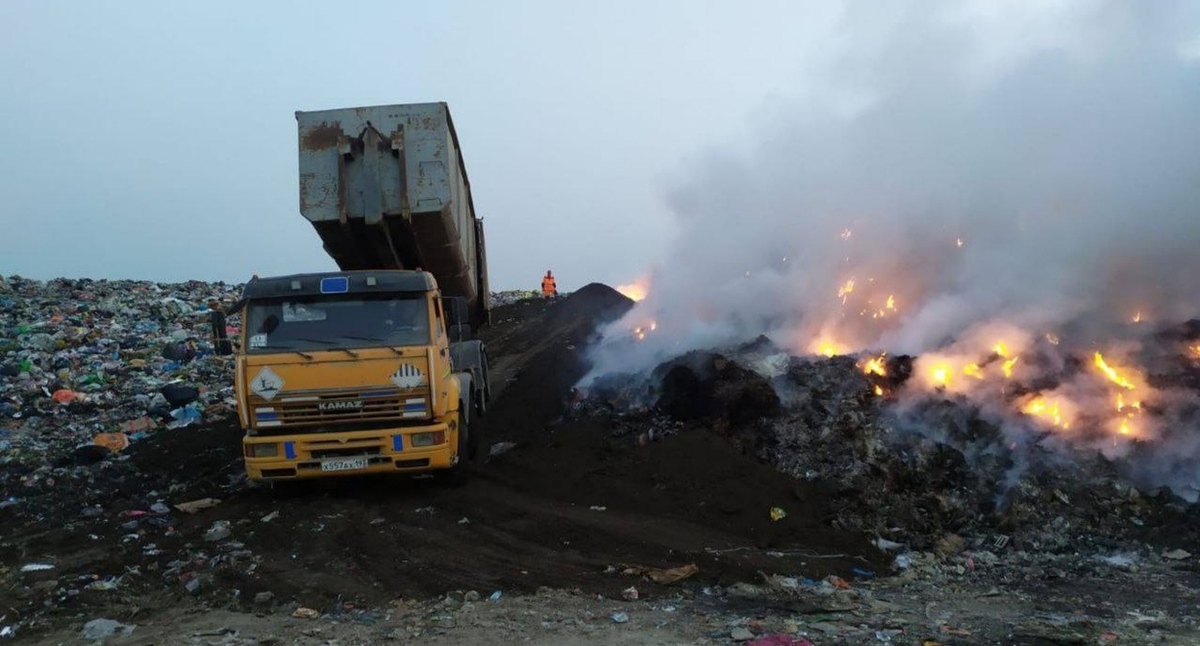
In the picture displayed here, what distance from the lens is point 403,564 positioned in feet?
21.8

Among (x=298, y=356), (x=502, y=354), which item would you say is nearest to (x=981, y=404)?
(x=298, y=356)

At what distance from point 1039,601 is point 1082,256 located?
6.67 meters

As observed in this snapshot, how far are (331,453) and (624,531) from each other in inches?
117

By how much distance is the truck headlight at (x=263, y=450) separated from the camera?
7984 mm

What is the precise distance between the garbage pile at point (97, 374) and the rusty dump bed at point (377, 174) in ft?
14.8

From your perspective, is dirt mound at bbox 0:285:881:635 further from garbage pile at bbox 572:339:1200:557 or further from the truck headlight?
the truck headlight

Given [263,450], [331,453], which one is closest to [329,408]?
[331,453]

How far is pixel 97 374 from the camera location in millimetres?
14250

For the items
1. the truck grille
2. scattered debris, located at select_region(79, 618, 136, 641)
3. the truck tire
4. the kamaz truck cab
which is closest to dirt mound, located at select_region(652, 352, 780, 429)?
the truck tire

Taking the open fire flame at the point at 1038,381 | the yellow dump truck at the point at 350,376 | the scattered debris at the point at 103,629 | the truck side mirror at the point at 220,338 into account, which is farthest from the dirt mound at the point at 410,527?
the open fire flame at the point at 1038,381

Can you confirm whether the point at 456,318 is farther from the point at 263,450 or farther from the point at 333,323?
the point at 263,450

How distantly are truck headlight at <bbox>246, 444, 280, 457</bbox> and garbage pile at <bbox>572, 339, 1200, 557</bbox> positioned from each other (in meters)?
4.30

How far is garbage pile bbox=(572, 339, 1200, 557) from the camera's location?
777 cm

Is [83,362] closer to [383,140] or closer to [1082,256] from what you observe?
[383,140]
